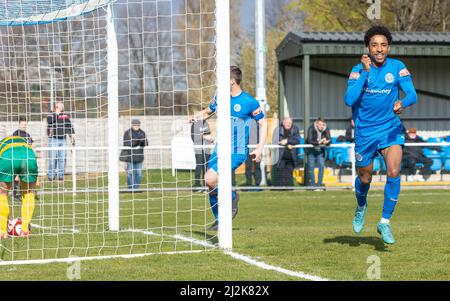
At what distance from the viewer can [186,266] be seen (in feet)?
26.7

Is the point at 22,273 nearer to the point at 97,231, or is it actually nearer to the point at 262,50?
Answer: the point at 97,231

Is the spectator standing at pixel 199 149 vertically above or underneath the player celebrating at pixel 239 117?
underneath

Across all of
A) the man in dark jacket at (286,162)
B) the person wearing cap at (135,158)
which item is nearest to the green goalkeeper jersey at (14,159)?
the person wearing cap at (135,158)

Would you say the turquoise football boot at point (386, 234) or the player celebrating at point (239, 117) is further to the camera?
the player celebrating at point (239, 117)

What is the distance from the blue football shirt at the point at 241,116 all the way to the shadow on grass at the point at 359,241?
1.72 meters

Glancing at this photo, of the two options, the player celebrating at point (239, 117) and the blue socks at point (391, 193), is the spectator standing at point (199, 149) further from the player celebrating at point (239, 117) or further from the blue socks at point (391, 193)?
the blue socks at point (391, 193)

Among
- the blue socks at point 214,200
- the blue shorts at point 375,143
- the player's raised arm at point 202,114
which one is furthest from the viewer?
the blue socks at point 214,200

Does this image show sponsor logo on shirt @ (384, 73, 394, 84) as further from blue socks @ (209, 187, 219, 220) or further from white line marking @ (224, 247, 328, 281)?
blue socks @ (209, 187, 219, 220)

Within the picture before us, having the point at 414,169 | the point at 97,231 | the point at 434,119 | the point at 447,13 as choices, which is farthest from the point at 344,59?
the point at 97,231

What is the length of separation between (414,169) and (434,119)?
6.13 metres

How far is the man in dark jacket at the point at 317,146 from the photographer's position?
2167cm

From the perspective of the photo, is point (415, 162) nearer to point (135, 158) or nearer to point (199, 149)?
point (199, 149)

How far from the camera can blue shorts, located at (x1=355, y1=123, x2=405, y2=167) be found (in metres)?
9.30

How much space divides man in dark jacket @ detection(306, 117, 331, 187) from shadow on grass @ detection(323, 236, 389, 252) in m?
11.0
